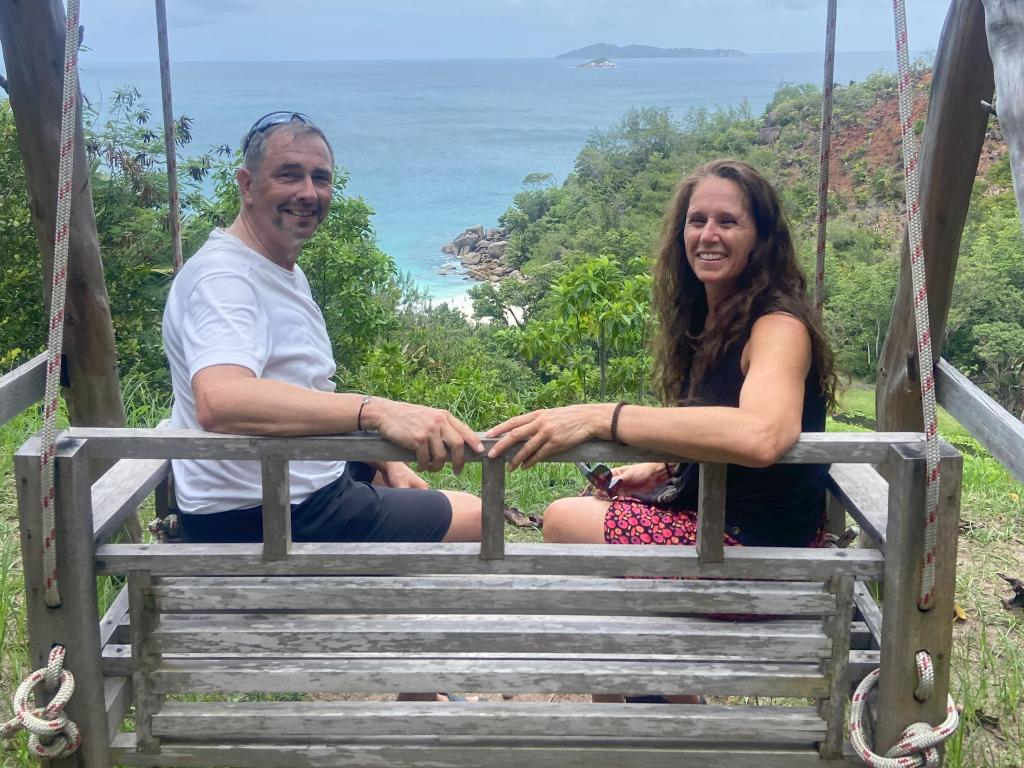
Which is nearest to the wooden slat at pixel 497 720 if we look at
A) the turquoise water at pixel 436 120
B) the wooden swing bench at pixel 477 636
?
the wooden swing bench at pixel 477 636

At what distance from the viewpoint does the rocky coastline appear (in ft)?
131

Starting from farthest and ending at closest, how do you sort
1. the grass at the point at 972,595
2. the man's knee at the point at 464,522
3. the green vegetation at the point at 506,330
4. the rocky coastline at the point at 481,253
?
the rocky coastline at the point at 481,253
the green vegetation at the point at 506,330
the grass at the point at 972,595
the man's knee at the point at 464,522

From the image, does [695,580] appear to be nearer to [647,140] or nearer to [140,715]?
[140,715]

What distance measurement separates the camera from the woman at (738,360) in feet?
6.75

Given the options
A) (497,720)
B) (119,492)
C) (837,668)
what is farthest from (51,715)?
(837,668)

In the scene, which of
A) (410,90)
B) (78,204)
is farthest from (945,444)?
(410,90)

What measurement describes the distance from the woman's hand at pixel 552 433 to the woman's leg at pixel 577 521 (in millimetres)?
547

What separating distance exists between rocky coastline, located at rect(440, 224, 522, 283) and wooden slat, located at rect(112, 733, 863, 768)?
34.2m

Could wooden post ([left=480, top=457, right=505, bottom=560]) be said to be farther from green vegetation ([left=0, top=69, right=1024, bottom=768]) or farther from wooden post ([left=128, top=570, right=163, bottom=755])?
green vegetation ([left=0, top=69, right=1024, bottom=768])

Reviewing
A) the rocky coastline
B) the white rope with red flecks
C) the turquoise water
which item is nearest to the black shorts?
the white rope with red flecks

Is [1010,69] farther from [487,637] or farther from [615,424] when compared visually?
[487,637]

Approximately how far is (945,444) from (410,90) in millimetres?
176702

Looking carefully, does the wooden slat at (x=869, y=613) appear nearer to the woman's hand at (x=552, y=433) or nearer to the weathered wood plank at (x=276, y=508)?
the woman's hand at (x=552, y=433)

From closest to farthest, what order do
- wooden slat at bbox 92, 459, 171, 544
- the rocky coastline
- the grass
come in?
wooden slat at bbox 92, 459, 171, 544 < the grass < the rocky coastline
